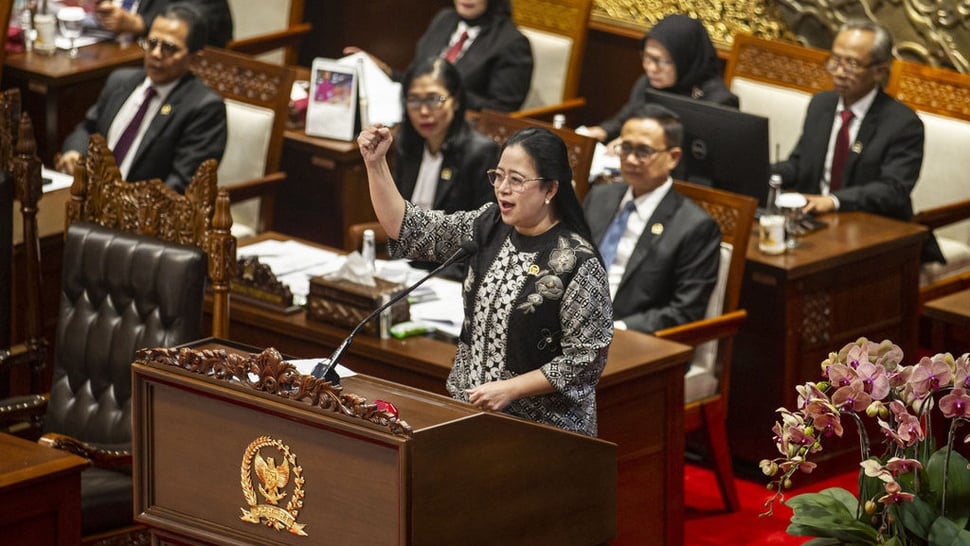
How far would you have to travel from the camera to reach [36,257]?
427 centimetres

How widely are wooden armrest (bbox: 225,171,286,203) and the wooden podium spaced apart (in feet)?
8.72

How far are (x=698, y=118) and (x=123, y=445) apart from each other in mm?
2190

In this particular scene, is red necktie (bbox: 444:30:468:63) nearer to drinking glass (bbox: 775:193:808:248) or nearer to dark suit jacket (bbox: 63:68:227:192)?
dark suit jacket (bbox: 63:68:227:192)

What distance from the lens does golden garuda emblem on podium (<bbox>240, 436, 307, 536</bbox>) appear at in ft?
8.57

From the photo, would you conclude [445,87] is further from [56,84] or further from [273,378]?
[273,378]

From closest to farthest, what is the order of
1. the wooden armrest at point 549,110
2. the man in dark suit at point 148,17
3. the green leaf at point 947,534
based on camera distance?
the green leaf at point 947,534 → the wooden armrest at point 549,110 → the man in dark suit at point 148,17

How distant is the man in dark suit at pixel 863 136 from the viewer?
17.7 ft

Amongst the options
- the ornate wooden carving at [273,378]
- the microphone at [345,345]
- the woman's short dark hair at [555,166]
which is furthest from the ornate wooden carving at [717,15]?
the ornate wooden carving at [273,378]

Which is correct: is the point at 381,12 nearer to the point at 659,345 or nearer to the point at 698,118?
the point at 698,118

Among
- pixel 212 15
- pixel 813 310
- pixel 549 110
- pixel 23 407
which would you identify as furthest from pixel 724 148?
pixel 212 15

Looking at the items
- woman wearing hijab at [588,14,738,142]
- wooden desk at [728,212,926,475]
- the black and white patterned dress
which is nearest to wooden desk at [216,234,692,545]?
the black and white patterned dress

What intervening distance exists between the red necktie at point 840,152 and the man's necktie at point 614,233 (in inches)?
45.5

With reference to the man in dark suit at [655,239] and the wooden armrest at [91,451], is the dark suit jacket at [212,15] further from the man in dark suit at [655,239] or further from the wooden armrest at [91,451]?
the wooden armrest at [91,451]

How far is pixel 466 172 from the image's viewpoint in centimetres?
500
